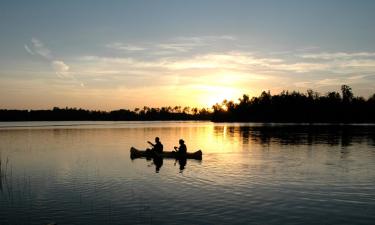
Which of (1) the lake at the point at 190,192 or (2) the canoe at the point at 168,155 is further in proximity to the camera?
(2) the canoe at the point at 168,155

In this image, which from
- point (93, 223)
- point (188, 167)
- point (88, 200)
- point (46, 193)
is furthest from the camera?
point (188, 167)

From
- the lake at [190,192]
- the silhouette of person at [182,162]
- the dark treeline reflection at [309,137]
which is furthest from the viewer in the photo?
the dark treeline reflection at [309,137]

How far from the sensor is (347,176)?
29.8 metres

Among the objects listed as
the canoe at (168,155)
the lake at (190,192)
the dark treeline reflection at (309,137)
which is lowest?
the lake at (190,192)

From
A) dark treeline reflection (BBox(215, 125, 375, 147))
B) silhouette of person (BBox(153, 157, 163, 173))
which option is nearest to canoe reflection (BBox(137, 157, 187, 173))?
silhouette of person (BBox(153, 157, 163, 173))

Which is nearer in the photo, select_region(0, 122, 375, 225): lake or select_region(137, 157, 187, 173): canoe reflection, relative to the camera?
select_region(0, 122, 375, 225): lake

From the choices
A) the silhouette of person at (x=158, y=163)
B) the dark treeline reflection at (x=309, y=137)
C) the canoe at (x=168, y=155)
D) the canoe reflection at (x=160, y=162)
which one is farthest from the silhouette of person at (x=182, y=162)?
the dark treeline reflection at (x=309, y=137)

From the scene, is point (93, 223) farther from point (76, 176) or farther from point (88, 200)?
point (76, 176)

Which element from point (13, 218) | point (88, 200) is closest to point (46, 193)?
point (88, 200)

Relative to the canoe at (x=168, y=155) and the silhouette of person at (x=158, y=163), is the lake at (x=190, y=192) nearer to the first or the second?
the silhouette of person at (x=158, y=163)

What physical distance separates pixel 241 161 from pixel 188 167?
7.20 metres

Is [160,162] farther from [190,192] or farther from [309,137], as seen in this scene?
[309,137]

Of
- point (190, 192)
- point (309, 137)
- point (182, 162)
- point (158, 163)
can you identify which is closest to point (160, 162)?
point (158, 163)

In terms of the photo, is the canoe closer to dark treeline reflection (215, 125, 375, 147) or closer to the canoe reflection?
the canoe reflection
